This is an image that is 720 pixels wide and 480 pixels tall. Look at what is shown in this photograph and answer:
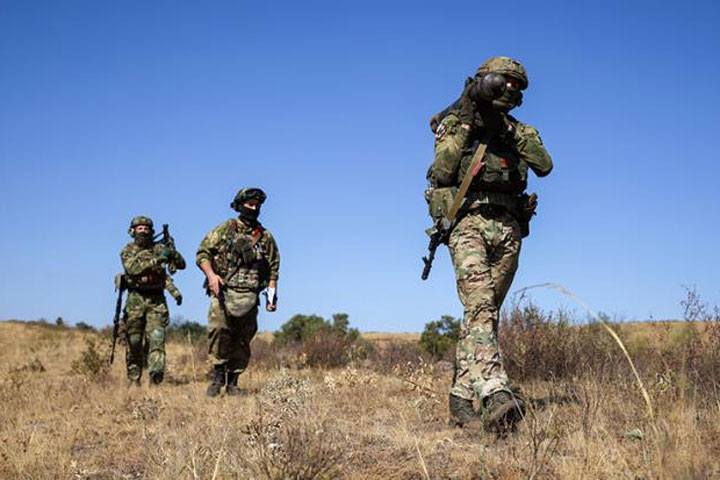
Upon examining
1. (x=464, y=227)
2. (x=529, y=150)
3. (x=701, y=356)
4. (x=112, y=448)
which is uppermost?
(x=529, y=150)

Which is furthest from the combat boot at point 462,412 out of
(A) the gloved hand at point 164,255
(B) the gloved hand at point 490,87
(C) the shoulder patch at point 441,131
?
(A) the gloved hand at point 164,255

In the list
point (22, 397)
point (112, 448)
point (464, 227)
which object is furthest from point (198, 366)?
point (464, 227)

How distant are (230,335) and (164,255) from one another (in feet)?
8.63

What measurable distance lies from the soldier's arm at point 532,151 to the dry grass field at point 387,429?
1.60 meters

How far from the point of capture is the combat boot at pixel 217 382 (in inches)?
333

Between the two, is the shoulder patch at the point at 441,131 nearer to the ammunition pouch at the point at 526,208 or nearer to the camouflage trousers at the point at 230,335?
the ammunition pouch at the point at 526,208

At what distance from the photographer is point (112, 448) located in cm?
505

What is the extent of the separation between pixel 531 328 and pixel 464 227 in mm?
Result: 4123

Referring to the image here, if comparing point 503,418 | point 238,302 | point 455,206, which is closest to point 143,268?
point 238,302

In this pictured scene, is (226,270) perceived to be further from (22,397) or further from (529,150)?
(529,150)

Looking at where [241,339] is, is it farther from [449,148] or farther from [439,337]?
[439,337]

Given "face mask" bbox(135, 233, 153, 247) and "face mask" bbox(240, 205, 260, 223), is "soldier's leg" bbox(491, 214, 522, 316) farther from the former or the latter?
"face mask" bbox(135, 233, 153, 247)

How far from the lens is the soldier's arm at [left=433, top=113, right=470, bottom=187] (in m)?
5.04

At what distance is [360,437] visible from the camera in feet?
15.2
